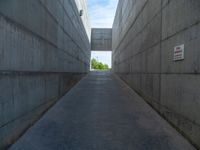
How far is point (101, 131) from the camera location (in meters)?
3.84

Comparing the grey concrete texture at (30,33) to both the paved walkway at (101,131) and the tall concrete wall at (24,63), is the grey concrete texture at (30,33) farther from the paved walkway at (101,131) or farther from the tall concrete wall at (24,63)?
the paved walkway at (101,131)

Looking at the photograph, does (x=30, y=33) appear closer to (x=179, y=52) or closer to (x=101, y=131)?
(x=101, y=131)

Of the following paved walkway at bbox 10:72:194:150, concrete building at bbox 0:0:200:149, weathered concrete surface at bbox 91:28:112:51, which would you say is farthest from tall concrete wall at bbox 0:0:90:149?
weathered concrete surface at bbox 91:28:112:51

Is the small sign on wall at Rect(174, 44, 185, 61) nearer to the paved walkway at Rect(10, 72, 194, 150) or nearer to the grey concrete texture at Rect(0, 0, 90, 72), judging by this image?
the paved walkway at Rect(10, 72, 194, 150)

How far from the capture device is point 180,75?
12.2 feet

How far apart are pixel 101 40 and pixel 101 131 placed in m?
25.1

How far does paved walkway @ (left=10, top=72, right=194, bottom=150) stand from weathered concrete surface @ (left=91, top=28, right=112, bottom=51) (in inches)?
906

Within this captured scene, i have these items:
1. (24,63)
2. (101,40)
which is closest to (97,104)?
(24,63)

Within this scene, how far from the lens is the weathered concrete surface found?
91.8 ft

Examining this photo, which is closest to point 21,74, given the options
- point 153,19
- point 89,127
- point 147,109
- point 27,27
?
point 27,27

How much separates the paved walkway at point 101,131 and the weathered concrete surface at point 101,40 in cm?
2302

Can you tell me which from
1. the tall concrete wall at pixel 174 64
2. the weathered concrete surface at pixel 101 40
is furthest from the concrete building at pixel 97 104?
the weathered concrete surface at pixel 101 40

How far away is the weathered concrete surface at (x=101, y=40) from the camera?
91.8 ft

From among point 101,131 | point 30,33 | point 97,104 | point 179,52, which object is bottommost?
point 101,131
